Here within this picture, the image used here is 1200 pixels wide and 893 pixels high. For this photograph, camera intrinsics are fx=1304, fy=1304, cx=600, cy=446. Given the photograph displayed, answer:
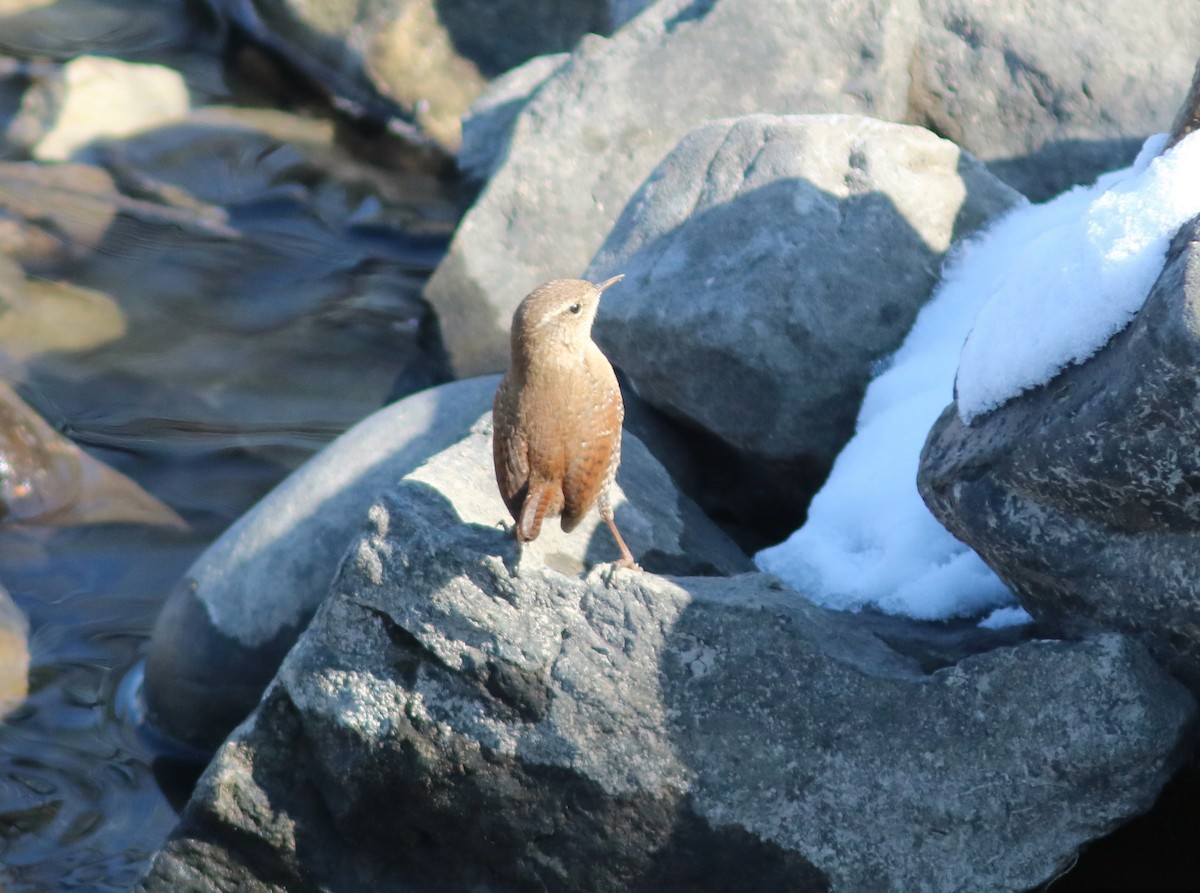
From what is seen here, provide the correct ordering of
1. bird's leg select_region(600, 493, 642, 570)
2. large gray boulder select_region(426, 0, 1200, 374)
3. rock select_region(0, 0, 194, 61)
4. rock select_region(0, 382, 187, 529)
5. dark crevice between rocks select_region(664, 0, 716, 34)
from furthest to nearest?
rock select_region(0, 0, 194, 61) < rock select_region(0, 382, 187, 529) < dark crevice between rocks select_region(664, 0, 716, 34) < large gray boulder select_region(426, 0, 1200, 374) < bird's leg select_region(600, 493, 642, 570)

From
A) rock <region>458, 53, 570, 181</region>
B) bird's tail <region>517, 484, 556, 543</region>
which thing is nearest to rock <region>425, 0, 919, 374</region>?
rock <region>458, 53, 570, 181</region>

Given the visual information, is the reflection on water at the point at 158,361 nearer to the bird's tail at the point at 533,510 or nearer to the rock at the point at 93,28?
the rock at the point at 93,28

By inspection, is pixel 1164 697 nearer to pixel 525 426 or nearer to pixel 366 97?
pixel 525 426

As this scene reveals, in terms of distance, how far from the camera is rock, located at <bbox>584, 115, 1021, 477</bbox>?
4.52 metres

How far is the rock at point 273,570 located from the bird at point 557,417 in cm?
75

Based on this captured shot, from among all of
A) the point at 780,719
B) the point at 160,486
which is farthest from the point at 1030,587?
the point at 160,486

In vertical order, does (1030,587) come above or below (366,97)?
above

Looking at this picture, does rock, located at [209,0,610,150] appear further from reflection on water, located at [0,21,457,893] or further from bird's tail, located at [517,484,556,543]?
bird's tail, located at [517,484,556,543]

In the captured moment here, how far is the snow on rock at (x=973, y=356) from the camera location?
331 centimetres

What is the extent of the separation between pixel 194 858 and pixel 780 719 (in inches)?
72.5

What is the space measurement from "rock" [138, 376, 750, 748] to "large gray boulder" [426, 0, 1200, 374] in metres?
1.18

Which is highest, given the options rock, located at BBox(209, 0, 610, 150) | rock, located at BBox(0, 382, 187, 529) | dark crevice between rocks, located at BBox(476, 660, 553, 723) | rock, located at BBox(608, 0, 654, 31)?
rock, located at BBox(608, 0, 654, 31)

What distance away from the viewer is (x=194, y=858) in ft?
12.8

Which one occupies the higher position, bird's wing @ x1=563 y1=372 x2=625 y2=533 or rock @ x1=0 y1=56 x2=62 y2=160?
bird's wing @ x1=563 y1=372 x2=625 y2=533
